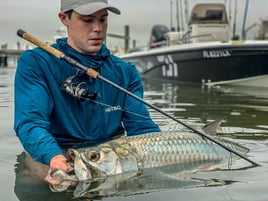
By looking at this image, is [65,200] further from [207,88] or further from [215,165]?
[207,88]

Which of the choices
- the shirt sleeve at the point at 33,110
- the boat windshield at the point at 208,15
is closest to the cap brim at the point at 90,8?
the shirt sleeve at the point at 33,110

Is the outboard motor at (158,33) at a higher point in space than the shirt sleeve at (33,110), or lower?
higher

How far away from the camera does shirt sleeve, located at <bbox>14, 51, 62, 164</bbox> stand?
357 centimetres

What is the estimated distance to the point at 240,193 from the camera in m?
3.53

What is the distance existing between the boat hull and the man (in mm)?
9064

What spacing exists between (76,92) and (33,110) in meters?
0.46

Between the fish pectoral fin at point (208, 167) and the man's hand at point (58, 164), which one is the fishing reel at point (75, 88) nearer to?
the man's hand at point (58, 164)

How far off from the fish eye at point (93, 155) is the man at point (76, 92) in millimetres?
262

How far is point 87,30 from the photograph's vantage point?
408 centimetres

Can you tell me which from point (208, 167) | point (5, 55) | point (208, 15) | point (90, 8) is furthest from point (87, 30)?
point (5, 55)

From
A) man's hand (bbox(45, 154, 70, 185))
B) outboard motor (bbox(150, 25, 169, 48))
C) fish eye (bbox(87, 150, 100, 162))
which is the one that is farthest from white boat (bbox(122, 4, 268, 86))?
man's hand (bbox(45, 154, 70, 185))

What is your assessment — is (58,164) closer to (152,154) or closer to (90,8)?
(152,154)

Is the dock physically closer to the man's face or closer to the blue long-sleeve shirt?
the blue long-sleeve shirt

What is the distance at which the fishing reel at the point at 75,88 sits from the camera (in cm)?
413
